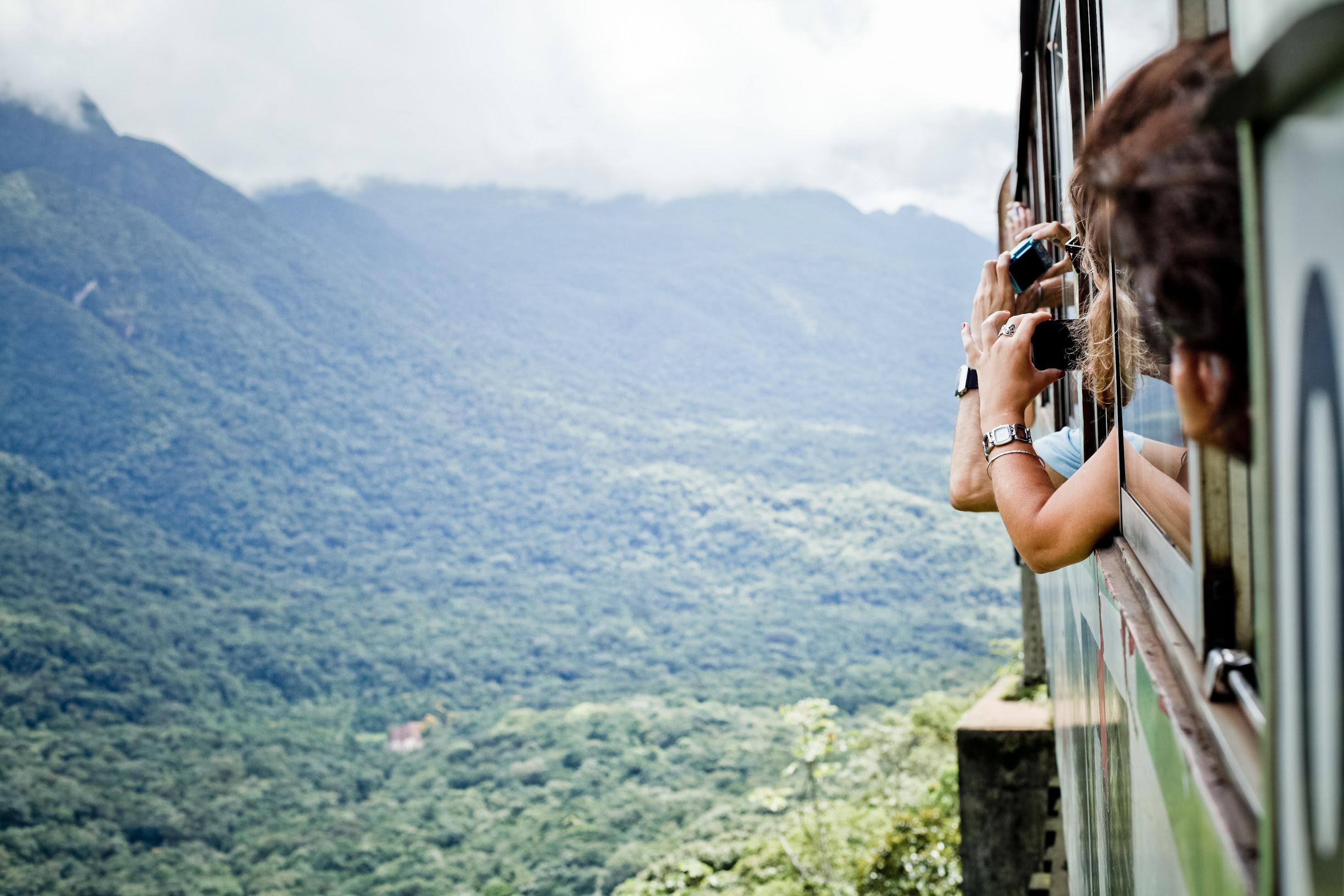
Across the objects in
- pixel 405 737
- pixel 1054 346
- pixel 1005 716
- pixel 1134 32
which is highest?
pixel 1134 32

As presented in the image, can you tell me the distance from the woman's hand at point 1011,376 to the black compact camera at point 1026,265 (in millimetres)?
112

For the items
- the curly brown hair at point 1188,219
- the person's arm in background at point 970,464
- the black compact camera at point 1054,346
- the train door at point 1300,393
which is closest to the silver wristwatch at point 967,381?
the person's arm in background at point 970,464

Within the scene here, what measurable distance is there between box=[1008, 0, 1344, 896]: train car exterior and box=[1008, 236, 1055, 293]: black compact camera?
0.32 meters

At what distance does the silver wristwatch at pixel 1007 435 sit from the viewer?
50.4 inches

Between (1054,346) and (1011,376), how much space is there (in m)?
0.07

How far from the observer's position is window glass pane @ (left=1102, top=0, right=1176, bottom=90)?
0.72 metres

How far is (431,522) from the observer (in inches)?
1943

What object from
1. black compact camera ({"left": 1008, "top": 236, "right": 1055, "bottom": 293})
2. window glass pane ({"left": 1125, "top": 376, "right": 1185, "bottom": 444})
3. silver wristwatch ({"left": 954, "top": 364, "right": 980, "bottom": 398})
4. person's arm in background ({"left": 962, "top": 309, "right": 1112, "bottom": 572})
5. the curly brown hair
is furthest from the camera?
silver wristwatch ({"left": 954, "top": 364, "right": 980, "bottom": 398})

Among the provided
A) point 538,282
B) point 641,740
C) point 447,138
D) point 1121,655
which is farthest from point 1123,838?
point 447,138

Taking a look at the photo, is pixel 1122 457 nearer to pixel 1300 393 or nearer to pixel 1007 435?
pixel 1007 435

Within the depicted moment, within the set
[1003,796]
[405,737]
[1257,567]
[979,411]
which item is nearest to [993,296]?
[979,411]

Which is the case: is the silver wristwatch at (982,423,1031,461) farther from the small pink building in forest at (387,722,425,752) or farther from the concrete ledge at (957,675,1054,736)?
the small pink building in forest at (387,722,425,752)

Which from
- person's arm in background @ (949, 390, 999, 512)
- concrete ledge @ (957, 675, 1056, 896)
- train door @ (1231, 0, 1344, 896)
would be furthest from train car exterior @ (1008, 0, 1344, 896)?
concrete ledge @ (957, 675, 1056, 896)

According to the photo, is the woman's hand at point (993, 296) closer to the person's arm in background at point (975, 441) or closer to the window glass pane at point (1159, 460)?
the person's arm in background at point (975, 441)
